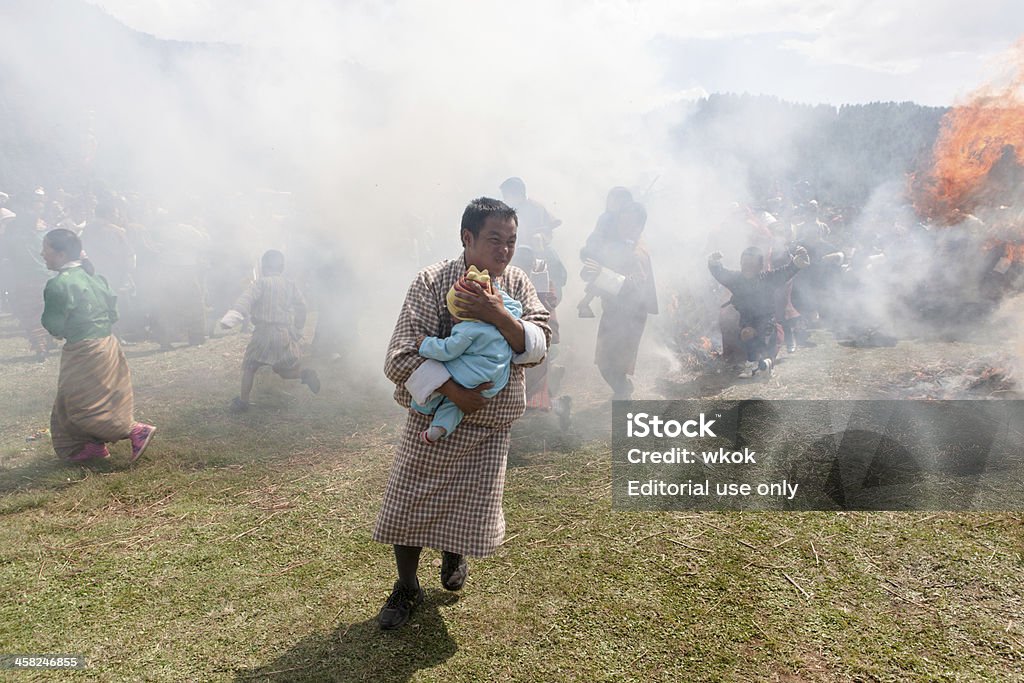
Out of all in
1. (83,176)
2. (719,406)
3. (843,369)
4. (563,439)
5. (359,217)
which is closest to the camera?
(563,439)

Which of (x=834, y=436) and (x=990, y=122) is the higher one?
(x=990, y=122)

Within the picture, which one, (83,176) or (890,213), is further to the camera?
(83,176)

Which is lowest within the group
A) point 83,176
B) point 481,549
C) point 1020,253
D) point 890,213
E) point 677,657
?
point 677,657

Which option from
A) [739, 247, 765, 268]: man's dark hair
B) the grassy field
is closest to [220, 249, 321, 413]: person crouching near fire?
the grassy field

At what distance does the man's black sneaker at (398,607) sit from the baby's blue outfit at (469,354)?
858mm

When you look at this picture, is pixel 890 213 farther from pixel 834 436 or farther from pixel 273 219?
pixel 273 219

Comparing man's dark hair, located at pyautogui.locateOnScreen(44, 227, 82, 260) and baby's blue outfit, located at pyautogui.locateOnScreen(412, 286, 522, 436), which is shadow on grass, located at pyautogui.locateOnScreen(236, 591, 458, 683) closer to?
baby's blue outfit, located at pyautogui.locateOnScreen(412, 286, 522, 436)

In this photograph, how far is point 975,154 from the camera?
8594 mm

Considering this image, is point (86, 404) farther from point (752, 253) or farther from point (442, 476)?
point (752, 253)

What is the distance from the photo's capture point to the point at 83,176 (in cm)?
1580

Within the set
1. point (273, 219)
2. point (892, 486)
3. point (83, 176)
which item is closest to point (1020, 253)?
point (892, 486)

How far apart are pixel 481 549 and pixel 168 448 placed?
3766 mm

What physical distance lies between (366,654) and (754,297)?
21.9 ft

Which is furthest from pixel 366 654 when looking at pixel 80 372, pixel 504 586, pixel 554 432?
pixel 80 372
